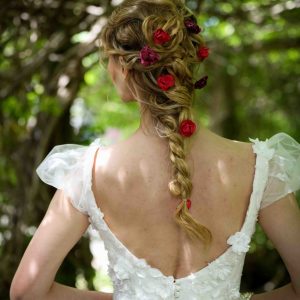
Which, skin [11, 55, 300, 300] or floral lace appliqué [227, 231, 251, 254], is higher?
skin [11, 55, 300, 300]

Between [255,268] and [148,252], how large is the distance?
4845 mm

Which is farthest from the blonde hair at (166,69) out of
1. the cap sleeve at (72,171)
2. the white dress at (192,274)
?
the cap sleeve at (72,171)

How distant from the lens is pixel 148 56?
6.58 feet

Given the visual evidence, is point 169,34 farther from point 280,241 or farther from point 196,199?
point 280,241

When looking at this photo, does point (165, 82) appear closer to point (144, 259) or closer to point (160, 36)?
point (160, 36)

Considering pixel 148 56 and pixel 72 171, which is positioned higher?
pixel 148 56

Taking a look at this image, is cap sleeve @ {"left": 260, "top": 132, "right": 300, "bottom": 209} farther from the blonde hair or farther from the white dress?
the blonde hair

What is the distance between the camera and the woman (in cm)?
208

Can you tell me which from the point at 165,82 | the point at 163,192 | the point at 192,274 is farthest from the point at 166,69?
the point at 192,274

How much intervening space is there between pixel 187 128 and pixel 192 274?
1.70 feet

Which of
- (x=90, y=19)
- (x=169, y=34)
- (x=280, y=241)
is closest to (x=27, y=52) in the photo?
(x=90, y=19)

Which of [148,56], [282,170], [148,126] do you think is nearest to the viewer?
[148,56]

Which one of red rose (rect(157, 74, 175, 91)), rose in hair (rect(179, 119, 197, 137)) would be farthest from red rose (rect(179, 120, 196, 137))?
red rose (rect(157, 74, 175, 91))

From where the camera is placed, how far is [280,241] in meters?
2.24
